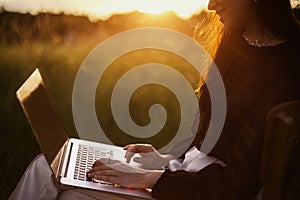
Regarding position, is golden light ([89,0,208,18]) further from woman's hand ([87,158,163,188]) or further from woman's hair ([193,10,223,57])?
woman's hand ([87,158,163,188])

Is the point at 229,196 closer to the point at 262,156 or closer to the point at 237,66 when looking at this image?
the point at 262,156

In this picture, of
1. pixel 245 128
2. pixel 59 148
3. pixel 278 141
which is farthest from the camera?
pixel 59 148

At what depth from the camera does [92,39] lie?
2.92 m

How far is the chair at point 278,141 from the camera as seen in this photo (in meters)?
1.26

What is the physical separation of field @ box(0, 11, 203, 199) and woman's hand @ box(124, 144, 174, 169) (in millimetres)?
854

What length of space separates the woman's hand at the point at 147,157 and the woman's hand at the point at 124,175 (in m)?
0.17

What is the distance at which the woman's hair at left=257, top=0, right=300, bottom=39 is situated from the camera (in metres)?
1.49

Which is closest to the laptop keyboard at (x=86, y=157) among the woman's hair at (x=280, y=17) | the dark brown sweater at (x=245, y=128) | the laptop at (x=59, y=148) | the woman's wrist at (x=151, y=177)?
the laptop at (x=59, y=148)

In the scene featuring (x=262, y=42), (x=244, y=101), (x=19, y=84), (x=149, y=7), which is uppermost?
(x=149, y=7)

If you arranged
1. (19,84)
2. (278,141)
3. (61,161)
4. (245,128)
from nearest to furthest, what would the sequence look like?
(278,141), (245,128), (61,161), (19,84)

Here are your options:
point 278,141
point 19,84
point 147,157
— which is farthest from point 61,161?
point 19,84

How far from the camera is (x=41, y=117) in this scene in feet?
5.78

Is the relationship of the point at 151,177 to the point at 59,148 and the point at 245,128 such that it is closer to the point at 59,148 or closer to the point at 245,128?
the point at 245,128

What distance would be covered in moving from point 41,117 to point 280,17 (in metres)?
0.76
